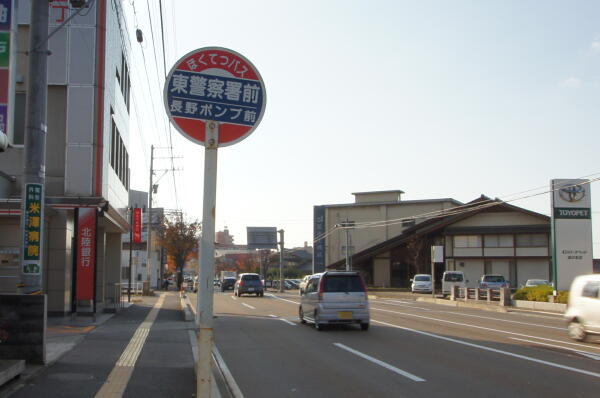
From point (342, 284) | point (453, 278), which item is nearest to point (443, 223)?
point (453, 278)

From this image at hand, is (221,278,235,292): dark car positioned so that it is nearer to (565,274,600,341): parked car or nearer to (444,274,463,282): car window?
(444,274,463,282): car window

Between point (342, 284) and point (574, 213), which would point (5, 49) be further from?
point (574, 213)

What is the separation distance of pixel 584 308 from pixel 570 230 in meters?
15.4

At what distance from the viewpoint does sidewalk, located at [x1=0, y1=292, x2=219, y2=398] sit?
8.37 meters

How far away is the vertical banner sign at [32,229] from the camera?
9.44 meters

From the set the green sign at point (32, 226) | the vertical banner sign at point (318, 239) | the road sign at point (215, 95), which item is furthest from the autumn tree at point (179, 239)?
the road sign at point (215, 95)

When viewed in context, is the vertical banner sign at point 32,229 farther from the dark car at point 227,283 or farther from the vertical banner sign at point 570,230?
the dark car at point 227,283

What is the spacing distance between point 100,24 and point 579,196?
22.9 metres

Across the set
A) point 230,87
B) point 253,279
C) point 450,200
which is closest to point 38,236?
point 230,87

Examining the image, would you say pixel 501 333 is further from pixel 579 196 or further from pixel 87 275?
pixel 579 196

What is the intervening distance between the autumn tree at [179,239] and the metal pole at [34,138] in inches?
2176

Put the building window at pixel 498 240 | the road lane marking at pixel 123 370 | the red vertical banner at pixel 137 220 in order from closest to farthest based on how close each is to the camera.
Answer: the road lane marking at pixel 123 370
the red vertical banner at pixel 137 220
the building window at pixel 498 240

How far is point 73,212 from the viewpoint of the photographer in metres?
20.3

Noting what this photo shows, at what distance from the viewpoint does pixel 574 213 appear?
2928 cm
